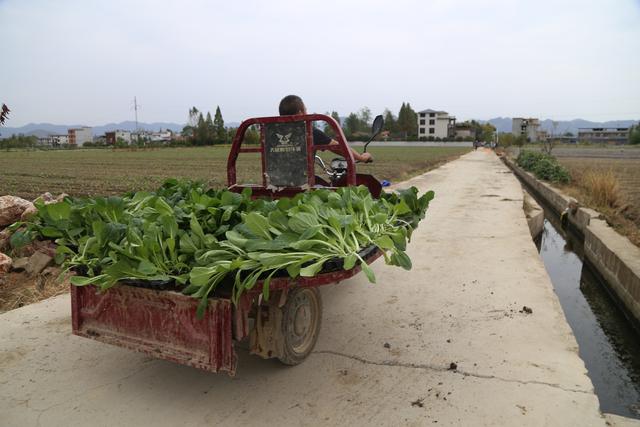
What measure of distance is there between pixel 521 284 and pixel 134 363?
12.3 ft

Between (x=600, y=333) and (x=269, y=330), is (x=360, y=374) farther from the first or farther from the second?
(x=600, y=333)

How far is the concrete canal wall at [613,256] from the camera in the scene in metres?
5.25

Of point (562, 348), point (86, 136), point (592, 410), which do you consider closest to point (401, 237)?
point (592, 410)

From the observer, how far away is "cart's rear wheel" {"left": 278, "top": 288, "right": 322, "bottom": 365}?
112 inches

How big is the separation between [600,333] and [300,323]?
154 inches

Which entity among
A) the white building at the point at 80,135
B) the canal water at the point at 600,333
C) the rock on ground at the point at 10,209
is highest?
the white building at the point at 80,135

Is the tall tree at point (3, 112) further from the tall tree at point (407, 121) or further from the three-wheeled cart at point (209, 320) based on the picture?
the tall tree at point (407, 121)

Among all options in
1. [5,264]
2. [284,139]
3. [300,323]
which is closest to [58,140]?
[5,264]

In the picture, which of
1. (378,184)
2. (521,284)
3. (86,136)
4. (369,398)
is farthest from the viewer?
(86,136)

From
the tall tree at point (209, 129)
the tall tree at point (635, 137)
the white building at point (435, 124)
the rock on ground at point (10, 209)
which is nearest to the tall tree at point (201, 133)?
the tall tree at point (209, 129)

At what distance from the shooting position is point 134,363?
3229 millimetres

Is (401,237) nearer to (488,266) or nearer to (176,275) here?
(176,275)

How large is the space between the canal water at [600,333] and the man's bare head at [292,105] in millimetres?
3618

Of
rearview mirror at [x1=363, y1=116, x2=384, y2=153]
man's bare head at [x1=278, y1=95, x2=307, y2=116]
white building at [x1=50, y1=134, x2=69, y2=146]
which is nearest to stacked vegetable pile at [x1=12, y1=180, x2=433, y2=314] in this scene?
rearview mirror at [x1=363, y1=116, x2=384, y2=153]
